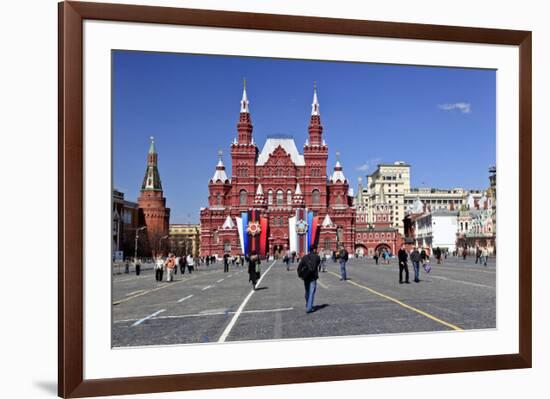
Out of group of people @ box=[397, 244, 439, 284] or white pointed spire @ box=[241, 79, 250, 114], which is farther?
group of people @ box=[397, 244, 439, 284]

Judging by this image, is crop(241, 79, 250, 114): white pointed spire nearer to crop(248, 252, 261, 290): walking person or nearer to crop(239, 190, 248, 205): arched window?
crop(248, 252, 261, 290): walking person

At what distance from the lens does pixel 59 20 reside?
29.0 ft

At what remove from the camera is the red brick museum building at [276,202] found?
89.0 ft

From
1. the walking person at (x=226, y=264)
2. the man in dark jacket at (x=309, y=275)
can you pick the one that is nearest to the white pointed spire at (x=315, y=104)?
the man in dark jacket at (x=309, y=275)

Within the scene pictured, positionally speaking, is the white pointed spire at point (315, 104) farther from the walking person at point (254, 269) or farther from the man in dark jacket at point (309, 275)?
the walking person at point (254, 269)

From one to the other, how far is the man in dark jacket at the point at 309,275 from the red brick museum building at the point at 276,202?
7265mm

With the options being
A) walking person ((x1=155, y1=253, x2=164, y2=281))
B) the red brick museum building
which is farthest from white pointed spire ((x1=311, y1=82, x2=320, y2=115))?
walking person ((x1=155, y1=253, x2=164, y2=281))

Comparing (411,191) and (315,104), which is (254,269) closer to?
(411,191)

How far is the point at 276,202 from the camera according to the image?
37.9 metres

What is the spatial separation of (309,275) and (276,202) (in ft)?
85.5

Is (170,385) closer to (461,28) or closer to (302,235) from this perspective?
(461,28)

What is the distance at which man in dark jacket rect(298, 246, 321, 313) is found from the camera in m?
11.6

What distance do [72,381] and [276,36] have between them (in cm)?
661

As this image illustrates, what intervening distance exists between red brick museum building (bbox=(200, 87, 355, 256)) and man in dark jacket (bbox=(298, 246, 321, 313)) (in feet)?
23.8
